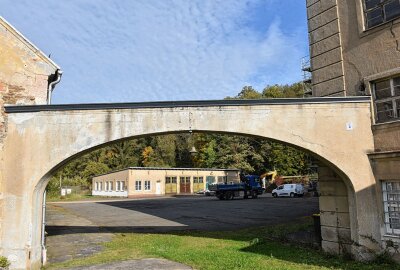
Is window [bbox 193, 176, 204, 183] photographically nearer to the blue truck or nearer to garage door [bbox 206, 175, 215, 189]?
garage door [bbox 206, 175, 215, 189]

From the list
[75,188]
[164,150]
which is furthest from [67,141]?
[164,150]

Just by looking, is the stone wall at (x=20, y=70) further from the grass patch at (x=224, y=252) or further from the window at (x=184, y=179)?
the window at (x=184, y=179)

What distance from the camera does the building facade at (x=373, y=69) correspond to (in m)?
9.31

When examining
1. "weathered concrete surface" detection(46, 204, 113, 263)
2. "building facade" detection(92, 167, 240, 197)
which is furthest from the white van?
"weathered concrete surface" detection(46, 204, 113, 263)

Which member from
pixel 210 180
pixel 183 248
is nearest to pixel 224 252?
pixel 183 248

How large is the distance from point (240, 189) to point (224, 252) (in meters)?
29.7

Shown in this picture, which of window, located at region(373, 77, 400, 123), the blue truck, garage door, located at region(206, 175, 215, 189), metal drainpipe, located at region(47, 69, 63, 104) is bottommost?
the blue truck

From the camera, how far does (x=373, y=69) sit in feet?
32.5

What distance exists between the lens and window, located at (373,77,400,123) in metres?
9.48

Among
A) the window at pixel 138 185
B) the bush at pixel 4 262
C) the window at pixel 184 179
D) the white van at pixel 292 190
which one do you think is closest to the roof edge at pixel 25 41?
the bush at pixel 4 262

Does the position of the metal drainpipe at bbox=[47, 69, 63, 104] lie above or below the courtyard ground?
above

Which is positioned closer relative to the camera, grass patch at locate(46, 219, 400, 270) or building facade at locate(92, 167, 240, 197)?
grass patch at locate(46, 219, 400, 270)

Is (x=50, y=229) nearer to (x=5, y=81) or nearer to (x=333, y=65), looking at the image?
(x=5, y=81)

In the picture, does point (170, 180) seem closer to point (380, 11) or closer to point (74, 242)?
point (74, 242)
